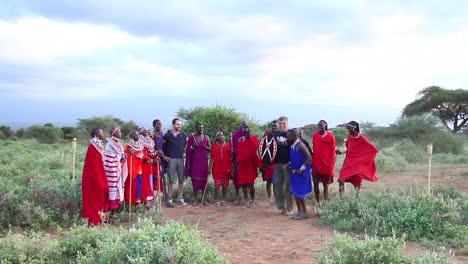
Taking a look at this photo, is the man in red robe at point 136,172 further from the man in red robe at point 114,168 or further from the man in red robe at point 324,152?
the man in red robe at point 324,152

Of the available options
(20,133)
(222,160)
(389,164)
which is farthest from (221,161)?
(20,133)

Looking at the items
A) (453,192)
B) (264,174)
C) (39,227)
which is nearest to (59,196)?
(39,227)

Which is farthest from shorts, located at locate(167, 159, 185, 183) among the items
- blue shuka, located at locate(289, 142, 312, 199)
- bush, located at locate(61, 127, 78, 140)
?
bush, located at locate(61, 127, 78, 140)

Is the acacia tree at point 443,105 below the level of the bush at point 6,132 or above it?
Answer: above

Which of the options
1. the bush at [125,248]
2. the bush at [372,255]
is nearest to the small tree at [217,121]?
the bush at [125,248]

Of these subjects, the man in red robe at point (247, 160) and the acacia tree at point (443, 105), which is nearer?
the man in red robe at point (247, 160)

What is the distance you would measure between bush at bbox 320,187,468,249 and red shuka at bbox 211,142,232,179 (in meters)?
2.40

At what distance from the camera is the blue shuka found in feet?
26.2

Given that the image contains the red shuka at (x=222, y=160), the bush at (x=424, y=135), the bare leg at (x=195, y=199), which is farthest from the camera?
the bush at (x=424, y=135)

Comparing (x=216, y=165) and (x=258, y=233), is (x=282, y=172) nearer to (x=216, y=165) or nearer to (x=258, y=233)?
(x=216, y=165)

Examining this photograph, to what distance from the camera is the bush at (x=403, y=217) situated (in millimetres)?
6473

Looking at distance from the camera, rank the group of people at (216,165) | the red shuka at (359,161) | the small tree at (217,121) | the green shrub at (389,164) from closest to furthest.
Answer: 1. the group of people at (216,165)
2. the red shuka at (359,161)
3. the small tree at (217,121)
4. the green shrub at (389,164)

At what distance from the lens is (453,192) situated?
8.91 metres

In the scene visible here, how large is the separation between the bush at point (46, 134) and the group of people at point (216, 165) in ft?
75.7
